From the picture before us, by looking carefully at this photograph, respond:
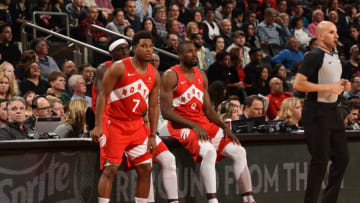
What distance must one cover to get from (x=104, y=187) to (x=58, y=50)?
23.4ft

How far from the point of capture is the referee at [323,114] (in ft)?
20.7

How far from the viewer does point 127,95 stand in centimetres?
608

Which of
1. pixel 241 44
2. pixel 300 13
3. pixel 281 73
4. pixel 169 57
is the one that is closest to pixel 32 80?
pixel 169 57

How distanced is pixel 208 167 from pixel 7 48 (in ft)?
20.3

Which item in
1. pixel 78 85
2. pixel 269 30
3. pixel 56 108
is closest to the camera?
pixel 56 108

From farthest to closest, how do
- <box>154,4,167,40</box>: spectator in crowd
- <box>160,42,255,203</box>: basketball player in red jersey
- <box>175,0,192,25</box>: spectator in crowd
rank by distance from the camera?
<box>175,0,192,25</box>: spectator in crowd → <box>154,4,167,40</box>: spectator in crowd → <box>160,42,255,203</box>: basketball player in red jersey

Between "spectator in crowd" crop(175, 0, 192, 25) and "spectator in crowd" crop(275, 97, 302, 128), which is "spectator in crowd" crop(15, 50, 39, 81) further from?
"spectator in crowd" crop(175, 0, 192, 25)

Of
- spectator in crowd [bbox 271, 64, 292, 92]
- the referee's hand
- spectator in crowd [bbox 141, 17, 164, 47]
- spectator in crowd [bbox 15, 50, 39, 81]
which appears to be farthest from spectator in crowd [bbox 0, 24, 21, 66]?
the referee's hand

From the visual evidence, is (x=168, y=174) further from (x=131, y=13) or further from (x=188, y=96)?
(x=131, y=13)

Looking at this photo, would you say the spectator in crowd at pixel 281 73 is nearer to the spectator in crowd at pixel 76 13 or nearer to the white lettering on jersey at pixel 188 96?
the spectator in crowd at pixel 76 13

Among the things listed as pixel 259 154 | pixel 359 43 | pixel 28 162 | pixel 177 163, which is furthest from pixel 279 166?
pixel 359 43

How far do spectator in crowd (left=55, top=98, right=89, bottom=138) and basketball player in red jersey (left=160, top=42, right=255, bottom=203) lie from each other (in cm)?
116

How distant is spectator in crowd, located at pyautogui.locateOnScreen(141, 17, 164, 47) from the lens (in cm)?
1279

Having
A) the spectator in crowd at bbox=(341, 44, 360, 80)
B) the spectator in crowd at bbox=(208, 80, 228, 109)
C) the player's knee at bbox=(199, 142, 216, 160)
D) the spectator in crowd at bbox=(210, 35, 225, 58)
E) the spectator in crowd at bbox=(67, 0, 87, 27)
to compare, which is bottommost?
the player's knee at bbox=(199, 142, 216, 160)
